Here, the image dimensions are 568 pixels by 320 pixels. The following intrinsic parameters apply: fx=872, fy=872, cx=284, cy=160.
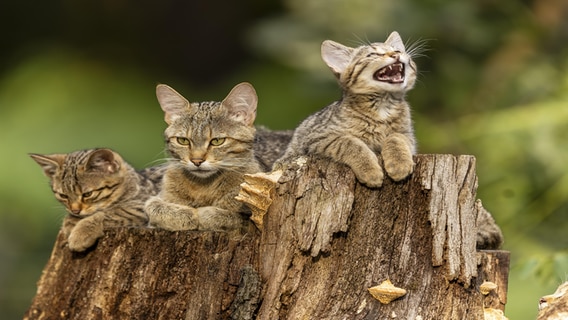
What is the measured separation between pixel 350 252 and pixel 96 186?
6.65ft

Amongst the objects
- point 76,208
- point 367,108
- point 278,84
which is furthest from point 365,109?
point 278,84

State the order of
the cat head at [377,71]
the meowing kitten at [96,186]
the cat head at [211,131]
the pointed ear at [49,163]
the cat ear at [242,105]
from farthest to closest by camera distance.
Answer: the pointed ear at [49,163] → the meowing kitten at [96,186] → the cat ear at [242,105] → the cat head at [211,131] → the cat head at [377,71]

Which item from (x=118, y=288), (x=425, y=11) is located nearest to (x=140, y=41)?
(x=425, y=11)

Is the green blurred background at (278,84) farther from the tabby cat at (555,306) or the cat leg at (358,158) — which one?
the cat leg at (358,158)

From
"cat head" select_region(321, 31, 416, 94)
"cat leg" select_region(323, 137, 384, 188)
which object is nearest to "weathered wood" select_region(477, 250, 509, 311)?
"cat leg" select_region(323, 137, 384, 188)

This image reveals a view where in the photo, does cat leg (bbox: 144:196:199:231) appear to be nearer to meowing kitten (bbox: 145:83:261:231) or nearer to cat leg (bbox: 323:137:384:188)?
meowing kitten (bbox: 145:83:261:231)

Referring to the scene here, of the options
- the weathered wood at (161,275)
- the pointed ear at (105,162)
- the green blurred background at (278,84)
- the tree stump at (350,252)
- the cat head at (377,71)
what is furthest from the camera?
the green blurred background at (278,84)

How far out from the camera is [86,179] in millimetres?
5770

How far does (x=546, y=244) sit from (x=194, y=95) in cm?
675

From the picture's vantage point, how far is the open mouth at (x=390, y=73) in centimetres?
513

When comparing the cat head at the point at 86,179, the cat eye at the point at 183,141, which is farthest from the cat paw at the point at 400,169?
the cat head at the point at 86,179

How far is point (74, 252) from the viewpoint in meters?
5.45

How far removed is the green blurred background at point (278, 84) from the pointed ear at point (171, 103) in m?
2.29

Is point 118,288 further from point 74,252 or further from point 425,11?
point 425,11
